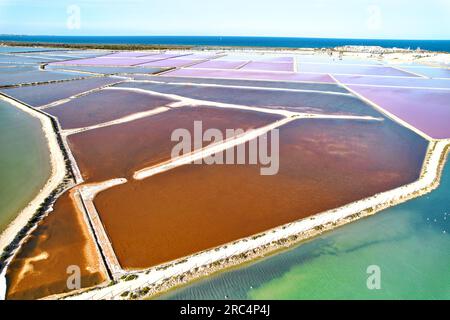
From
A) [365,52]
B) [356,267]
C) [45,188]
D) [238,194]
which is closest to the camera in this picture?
[356,267]

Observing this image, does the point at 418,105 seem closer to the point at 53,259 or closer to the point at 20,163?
the point at 53,259

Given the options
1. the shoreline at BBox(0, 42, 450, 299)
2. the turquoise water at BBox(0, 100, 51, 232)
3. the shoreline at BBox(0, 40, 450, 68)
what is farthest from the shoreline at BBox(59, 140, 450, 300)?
the shoreline at BBox(0, 40, 450, 68)

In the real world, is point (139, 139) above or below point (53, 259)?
above

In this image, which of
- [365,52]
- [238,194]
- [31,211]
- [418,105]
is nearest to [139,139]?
[31,211]

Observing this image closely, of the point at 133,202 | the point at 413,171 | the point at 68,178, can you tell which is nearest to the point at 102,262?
the point at 133,202

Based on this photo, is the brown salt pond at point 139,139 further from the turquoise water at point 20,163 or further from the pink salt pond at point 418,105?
the pink salt pond at point 418,105

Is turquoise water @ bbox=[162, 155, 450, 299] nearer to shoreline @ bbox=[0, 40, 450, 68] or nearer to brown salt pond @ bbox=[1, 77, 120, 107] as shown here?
brown salt pond @ bbox=[1, 77, 120, 107]

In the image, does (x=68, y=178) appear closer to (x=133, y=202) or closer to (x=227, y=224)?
(x=133, y=202)

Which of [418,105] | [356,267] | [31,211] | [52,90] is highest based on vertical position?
[52,90]
